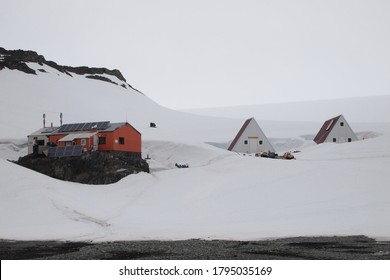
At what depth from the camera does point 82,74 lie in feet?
433

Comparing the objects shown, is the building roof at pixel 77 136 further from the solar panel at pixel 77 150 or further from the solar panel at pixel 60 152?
the solar panel at pixel 77 150

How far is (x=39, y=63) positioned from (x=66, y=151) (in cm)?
7639

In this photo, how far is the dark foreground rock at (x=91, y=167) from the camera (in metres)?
48.7

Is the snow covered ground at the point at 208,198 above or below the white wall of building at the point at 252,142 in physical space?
below

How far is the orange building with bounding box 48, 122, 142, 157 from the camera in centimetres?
5284

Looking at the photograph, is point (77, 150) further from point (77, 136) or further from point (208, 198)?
point (208, 198)

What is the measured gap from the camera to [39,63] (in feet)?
400

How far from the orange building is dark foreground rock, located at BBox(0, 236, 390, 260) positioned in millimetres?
26913

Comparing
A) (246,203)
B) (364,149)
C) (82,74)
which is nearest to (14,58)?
(82,74)

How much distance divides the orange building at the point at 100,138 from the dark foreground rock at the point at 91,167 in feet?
5.73

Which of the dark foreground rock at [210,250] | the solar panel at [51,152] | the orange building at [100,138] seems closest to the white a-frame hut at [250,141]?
the orange building at [100,138]

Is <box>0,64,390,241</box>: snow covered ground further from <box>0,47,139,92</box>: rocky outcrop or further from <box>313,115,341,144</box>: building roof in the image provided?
<box>0,47,139,92</box>: rocky outcrop

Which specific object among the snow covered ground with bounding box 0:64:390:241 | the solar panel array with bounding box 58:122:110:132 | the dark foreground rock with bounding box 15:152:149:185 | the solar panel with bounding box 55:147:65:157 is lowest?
the snow covered ground with bounding box 0:64:390:241

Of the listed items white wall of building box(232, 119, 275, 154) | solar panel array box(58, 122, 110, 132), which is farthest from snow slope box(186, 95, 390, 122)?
solar panel array box(58, 122, 110, 132)
